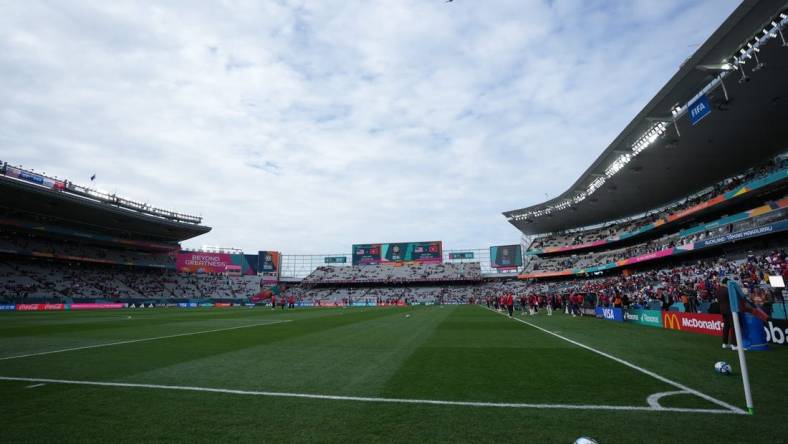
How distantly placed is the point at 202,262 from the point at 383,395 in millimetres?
82244

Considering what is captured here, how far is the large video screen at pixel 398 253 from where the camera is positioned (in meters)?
82.9

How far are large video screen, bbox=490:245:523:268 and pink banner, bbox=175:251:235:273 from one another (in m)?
56.1

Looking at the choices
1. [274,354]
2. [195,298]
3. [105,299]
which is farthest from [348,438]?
[195,298]

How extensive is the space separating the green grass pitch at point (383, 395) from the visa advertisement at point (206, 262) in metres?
71.8

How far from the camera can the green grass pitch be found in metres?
4.13

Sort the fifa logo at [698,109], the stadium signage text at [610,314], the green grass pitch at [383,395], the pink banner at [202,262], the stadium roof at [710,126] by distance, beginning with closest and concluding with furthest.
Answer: the green grass pitch at [383,395]
the stadium roof at [710,126]
the fifa logo at [698,109]
the stadium signage text at [610,314]
the pink banner at [202,262]

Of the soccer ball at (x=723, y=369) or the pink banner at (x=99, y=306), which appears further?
the pink banner at (x=99, y=306)

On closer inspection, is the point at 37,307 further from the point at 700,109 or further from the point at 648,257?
the point at 648,257

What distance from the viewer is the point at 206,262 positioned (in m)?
78.6

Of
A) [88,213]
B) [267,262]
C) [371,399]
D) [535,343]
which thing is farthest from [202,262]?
[371,399]

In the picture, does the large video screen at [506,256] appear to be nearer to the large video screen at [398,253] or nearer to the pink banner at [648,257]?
the large video screen at [398,253]

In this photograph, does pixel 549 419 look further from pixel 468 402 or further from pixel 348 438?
pixel 348 438

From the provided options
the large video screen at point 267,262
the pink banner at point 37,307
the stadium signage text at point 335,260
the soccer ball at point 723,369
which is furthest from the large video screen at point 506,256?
the soccer ball at point 723,369

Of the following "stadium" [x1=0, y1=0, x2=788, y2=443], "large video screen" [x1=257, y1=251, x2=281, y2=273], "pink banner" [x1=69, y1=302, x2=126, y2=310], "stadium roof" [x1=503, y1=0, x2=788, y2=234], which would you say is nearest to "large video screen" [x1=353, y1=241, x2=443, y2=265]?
"large video screen" [x1=257, y1=251, x2=281, y2=273]
